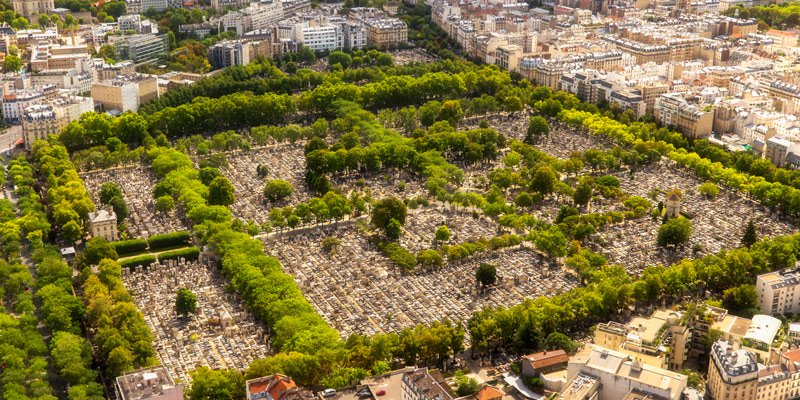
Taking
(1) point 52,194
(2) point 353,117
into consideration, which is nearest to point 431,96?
(2) point 353,117

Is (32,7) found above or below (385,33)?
above

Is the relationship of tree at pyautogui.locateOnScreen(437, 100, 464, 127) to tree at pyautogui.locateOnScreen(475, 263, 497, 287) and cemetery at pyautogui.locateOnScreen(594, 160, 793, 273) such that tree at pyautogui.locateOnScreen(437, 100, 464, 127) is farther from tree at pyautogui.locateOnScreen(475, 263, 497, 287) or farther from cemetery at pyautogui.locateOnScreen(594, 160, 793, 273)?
tree at pyautogui.locateOnScreen(475, 263, 497, 287)

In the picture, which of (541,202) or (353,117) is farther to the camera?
(353,117)

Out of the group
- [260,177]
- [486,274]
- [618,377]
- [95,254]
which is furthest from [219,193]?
[618,377]

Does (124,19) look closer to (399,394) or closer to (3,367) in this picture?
(3,367)

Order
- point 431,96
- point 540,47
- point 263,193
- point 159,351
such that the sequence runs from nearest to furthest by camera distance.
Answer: point 159,351
point 263,193
point 431,96
point 540,47

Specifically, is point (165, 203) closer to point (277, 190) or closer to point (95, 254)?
point (277, 190)
